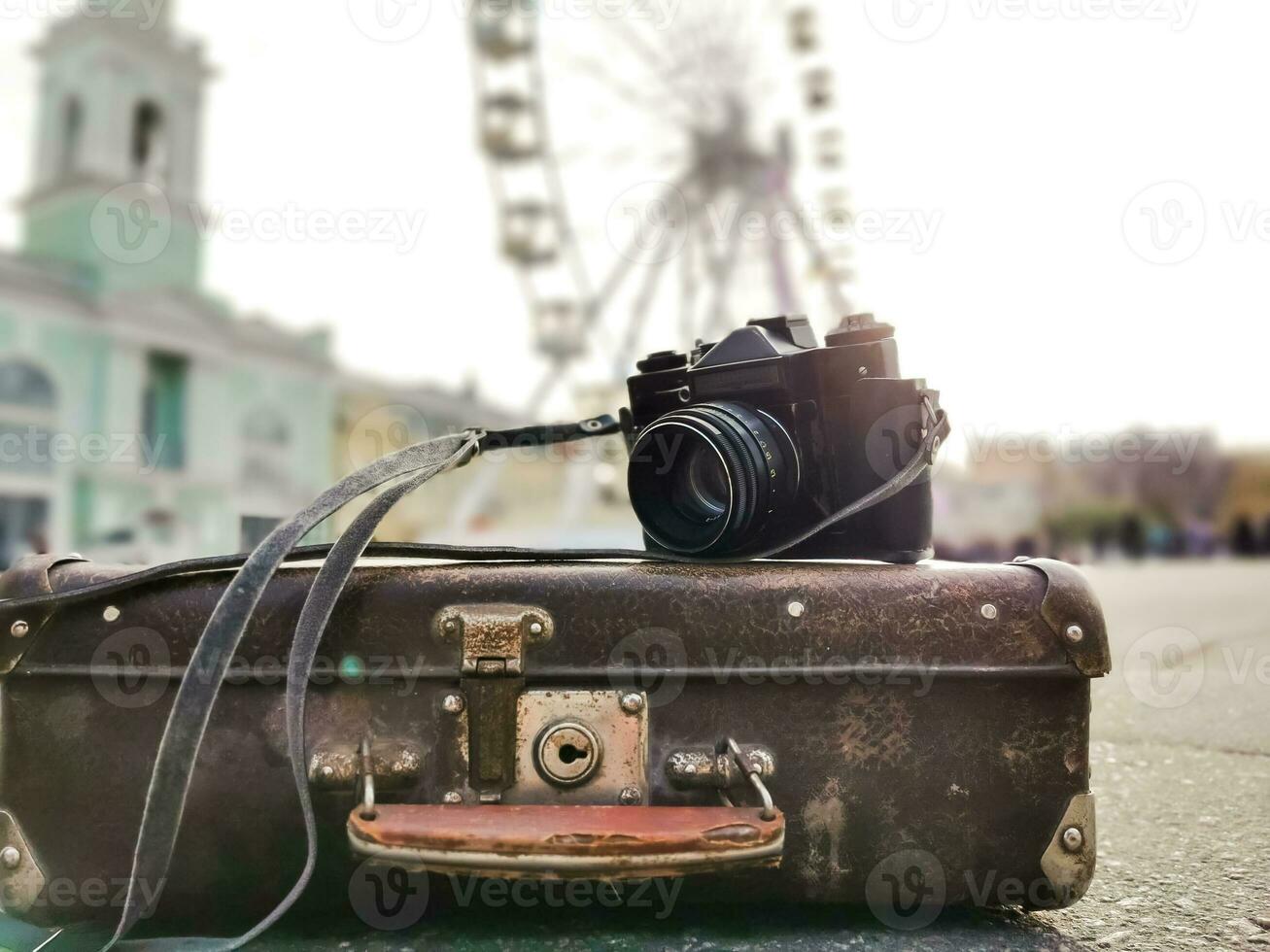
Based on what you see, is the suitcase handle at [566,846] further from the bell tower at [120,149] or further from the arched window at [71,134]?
the arched window at [71,134]

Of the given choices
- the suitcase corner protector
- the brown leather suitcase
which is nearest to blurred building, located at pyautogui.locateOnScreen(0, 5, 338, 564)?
the brown leather suitcase

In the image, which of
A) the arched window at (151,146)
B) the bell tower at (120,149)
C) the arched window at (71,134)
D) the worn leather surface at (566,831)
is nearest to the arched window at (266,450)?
the bell tower at (120,149)

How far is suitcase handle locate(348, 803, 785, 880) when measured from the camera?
0.80m

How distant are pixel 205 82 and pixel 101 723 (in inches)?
757

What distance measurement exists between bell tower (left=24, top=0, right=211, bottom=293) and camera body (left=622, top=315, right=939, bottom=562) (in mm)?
16759

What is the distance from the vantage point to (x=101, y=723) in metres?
0.97

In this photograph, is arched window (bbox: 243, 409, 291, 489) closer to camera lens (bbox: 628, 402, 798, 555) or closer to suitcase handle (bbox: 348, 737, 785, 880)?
camera lens (bbox: 628, 402, 798, 555)

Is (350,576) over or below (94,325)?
below

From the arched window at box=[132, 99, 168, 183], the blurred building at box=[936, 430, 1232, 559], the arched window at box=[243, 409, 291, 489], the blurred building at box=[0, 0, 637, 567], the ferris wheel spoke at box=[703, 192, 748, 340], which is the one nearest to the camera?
the ferris wheel spoke at box=[703, 192, 748, 340]

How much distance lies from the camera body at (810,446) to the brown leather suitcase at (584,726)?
0.70ft

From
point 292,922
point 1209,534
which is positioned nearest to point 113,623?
point 292,922

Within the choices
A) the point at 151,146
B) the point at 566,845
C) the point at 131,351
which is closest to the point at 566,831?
the point at 566,845

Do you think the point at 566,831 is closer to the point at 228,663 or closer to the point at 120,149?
the point at 228,663

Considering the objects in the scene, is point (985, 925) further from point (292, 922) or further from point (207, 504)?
point (207, 504)
